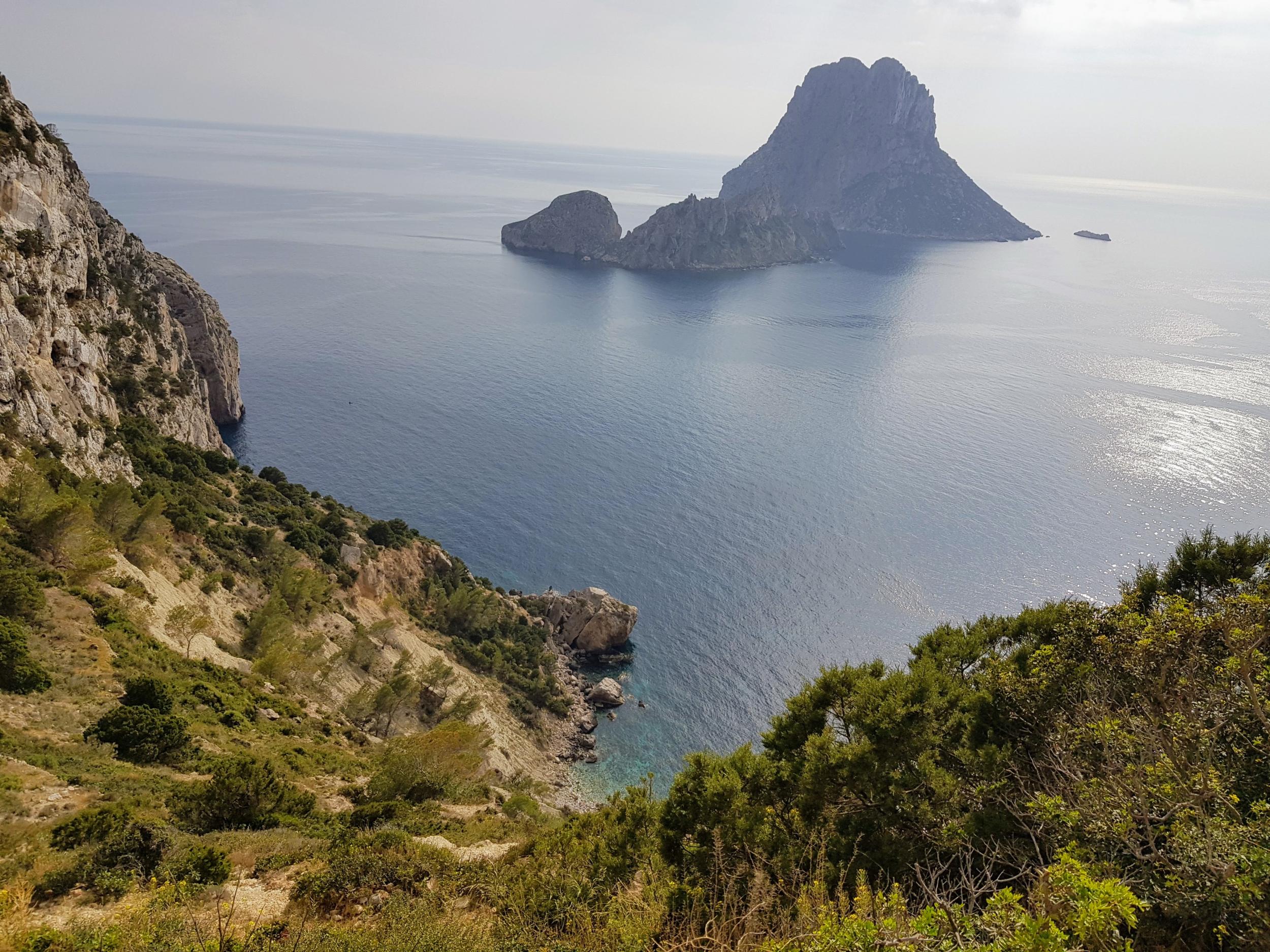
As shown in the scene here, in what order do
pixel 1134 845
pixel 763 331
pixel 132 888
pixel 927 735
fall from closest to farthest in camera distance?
1. pixel 1134 845
2. pixel 132 888
3. pixel 927 735
4. pixel 763 331

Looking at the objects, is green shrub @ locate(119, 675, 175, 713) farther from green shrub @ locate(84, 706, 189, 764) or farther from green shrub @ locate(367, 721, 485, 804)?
green shrub @ locate(367, 721, 485, 804)

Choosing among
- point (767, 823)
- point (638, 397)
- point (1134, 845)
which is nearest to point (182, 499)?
point (767, 823)

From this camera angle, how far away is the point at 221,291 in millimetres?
131500

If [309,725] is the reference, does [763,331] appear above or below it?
above

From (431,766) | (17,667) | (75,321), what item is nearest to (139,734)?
(17,667)

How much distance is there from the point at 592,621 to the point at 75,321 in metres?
42.2

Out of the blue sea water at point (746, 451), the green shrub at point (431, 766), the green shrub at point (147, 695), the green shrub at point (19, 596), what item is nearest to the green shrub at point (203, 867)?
the green shrub at point (431, 766)

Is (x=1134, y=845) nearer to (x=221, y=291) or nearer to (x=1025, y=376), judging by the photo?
(x=1025, y=376)

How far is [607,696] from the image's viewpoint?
51.6 m

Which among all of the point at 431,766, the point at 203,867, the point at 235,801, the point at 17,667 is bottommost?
the point at 431,766

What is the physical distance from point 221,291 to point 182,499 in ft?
353

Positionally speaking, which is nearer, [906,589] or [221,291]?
[906,589]

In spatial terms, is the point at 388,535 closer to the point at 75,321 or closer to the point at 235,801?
the point at 75,321

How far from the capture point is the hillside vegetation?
11117 millimetres
